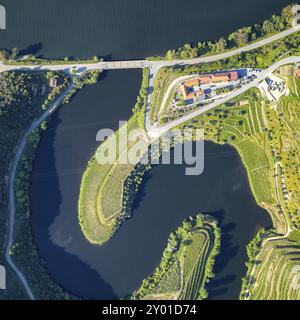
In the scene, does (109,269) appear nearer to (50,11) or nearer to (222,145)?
(222,145)

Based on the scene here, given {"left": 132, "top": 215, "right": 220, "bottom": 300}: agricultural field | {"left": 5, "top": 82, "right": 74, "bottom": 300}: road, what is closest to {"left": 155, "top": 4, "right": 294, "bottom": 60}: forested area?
{"left": 5, "top": 82, "right": 74, "bottom": 300}: road

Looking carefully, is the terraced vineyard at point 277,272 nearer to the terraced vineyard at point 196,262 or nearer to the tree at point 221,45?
the terraced vineyard at point 196,262

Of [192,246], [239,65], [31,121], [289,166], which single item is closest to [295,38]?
[239,65]

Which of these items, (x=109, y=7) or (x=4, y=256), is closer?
(x=4, y=256)

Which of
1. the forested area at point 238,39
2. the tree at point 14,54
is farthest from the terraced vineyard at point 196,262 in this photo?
the tree at point 14,54

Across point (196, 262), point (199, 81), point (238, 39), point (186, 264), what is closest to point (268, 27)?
point (238, 39)

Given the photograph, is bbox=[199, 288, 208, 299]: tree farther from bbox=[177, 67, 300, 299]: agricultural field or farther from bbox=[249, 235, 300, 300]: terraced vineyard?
bbox=[177, 67, 300, 299]: agricultural field
